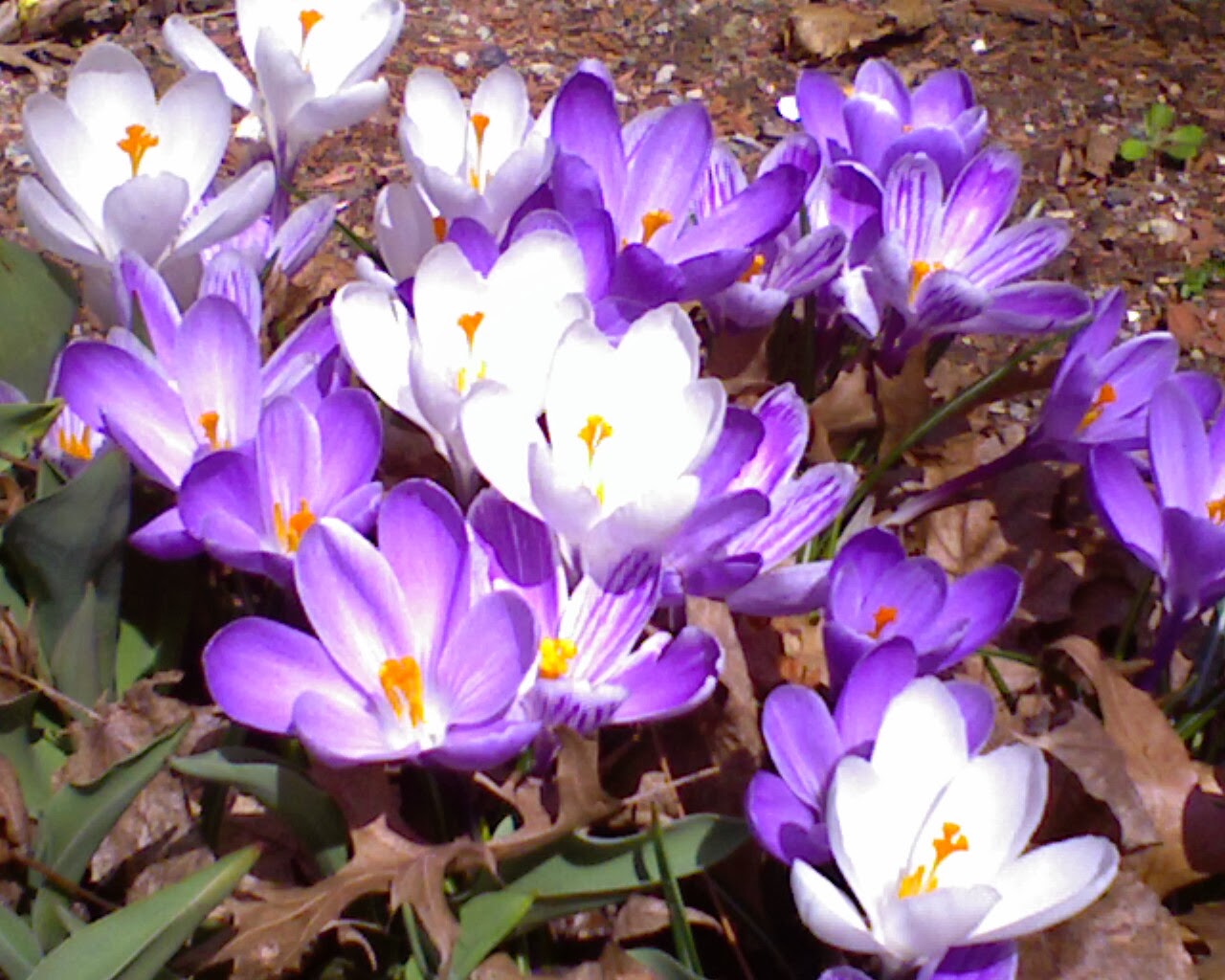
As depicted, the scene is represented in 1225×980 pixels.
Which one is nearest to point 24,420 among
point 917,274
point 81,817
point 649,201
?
point 81,817

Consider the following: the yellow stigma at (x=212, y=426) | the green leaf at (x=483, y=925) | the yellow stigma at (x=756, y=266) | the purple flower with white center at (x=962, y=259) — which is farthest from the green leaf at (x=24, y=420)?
the purple flower with white center at (x=962, y=259)

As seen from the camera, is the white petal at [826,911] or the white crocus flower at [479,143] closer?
the white petal at [826,911]

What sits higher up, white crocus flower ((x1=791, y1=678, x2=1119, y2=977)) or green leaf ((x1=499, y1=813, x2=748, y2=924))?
white crocus flower ((x1=791, y1=678, x2=1119, y2=977))

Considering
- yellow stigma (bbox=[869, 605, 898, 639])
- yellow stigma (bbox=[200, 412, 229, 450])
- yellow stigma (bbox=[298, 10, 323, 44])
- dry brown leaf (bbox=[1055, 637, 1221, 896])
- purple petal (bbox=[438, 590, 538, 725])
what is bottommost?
dry brown leaf (bbox=[1055, 637, 1221, 896])

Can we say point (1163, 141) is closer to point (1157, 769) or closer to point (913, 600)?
point (1157, 769)

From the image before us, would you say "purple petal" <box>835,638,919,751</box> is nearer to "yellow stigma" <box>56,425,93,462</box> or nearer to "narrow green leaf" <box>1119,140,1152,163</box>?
"yellow stigma" <box>56,425,93,462</box>

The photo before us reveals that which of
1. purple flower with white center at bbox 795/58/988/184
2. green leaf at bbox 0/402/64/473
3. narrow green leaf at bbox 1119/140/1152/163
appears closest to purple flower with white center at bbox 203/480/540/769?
green leaf at bbox 0/402/64/473

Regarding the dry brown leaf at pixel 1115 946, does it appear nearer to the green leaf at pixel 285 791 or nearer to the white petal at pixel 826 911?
the white petal at pixel 826 911
